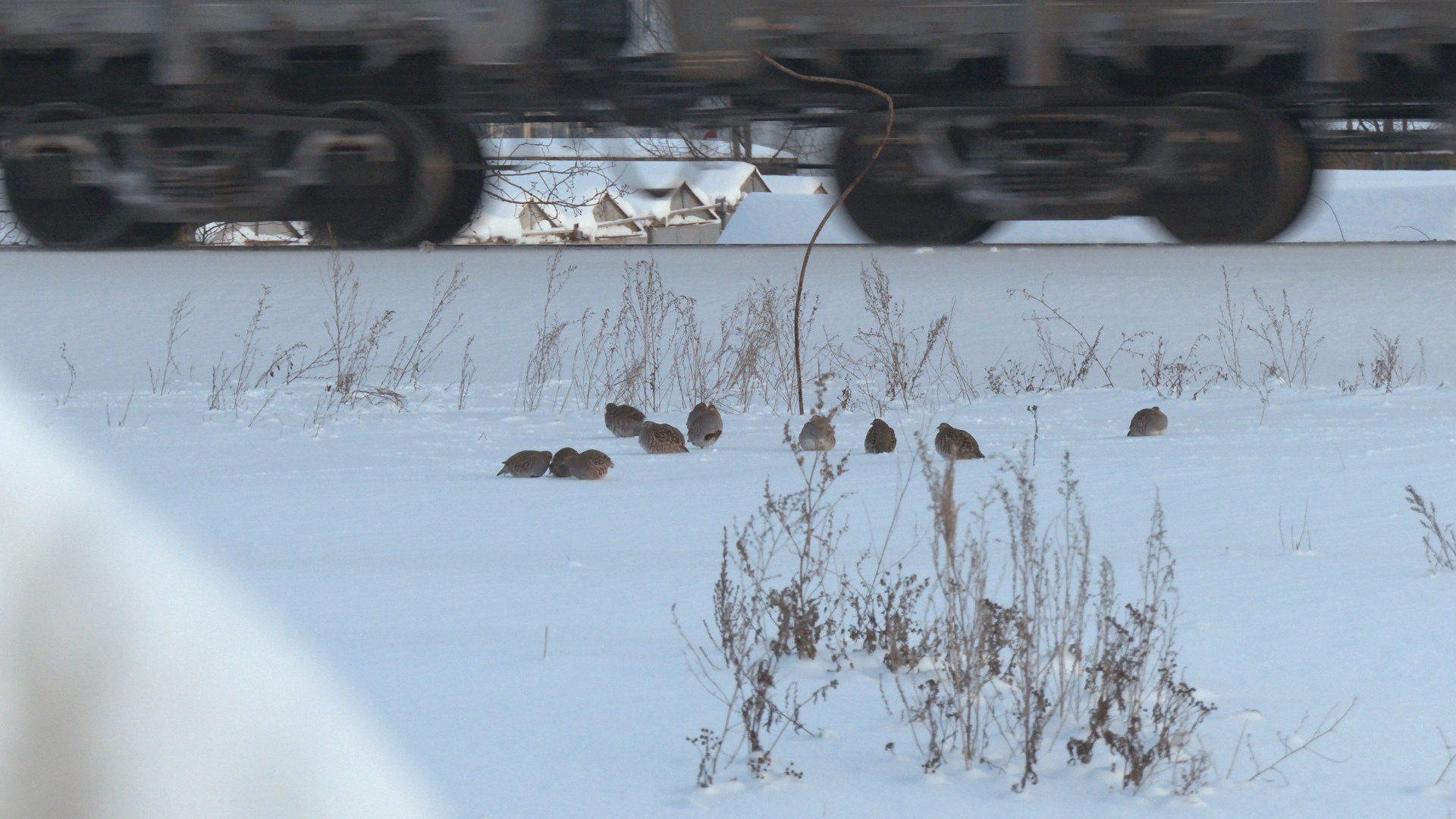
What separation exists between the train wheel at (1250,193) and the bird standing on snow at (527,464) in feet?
14.5

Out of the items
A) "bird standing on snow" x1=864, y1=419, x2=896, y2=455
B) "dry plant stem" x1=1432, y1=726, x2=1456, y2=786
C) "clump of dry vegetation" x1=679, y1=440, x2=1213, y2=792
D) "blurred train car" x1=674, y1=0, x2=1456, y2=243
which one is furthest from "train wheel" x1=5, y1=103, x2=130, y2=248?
"dry plant stem" x1=1432, y1=726, x2=1456, y2=786

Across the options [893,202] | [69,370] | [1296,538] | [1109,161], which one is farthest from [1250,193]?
[69,370]

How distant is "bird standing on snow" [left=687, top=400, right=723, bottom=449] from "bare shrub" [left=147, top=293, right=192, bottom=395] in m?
3.02

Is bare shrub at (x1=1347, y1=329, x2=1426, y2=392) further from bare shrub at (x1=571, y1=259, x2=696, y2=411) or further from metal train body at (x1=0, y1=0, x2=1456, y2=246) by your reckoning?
bare shrub at (x1=571, y1=259, x2=696, y2=411)

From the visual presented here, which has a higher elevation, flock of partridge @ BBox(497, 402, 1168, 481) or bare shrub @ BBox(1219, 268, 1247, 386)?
bare shrub @ BBox(1219, 268, 1247, 386)

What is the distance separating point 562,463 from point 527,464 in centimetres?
13

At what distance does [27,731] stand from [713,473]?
16.1ft

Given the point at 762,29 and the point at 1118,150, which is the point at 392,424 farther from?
the point at 1118,150

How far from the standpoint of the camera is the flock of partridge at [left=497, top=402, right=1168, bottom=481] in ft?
17.2

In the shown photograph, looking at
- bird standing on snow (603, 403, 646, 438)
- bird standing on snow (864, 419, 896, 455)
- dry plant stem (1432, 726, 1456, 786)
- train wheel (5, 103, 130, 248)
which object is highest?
train wheel (5, 103, 130, 248)

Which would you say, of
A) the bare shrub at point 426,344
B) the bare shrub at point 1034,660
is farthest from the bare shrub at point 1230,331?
the bare shrub at point 1034,660

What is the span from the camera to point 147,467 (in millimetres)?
5336

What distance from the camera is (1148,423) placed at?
5977 millimetres

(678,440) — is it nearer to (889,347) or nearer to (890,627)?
(889,347)
